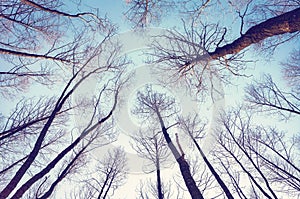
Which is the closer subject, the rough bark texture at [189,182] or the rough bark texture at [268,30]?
the rough bark texture at [268,30]

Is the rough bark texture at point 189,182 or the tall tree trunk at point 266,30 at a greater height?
the tall tree trunk at point 266,30

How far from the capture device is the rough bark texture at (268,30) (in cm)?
328

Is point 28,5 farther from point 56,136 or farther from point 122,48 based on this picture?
point 56,136

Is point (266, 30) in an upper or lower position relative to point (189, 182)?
upper

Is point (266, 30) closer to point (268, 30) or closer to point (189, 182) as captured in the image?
point (268, 30)

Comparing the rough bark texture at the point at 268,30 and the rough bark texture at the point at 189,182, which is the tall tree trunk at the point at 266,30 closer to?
the rough bark texture at the point at 268,30

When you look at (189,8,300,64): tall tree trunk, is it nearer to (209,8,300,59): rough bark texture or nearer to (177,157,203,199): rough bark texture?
(209,8,300,59): rough bark texture

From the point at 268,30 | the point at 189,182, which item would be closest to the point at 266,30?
the point at 268,30

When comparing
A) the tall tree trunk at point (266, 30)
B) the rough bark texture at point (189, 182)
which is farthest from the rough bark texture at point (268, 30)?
the rough bark texture at point (189, 182)

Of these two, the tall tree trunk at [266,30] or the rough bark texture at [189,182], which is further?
the rough bark texture at [189,182]

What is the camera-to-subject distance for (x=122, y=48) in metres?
7.91

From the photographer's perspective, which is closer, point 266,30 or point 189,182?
point 266,30

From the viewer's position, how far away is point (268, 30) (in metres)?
3.50

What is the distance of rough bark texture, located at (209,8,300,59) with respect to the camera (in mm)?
3281
